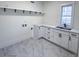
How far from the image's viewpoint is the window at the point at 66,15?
4516 millimetres

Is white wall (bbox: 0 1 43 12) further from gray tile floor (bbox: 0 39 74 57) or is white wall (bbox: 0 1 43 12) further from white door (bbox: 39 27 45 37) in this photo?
gray tile floor (bbox: 0 39 74 57)

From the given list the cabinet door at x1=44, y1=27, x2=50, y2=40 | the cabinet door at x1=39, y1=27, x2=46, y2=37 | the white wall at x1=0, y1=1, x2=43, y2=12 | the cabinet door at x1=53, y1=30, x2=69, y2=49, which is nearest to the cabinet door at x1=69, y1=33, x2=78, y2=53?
the cabinet door at x1=53, y1=30, x2=69, y2=49

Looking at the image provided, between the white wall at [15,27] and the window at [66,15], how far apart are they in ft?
5.61

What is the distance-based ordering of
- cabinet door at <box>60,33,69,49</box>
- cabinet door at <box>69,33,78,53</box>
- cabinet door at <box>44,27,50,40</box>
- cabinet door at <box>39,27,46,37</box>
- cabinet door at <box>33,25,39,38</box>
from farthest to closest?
1. cabinet door at <box>33,25,39,38</box>
2. cabinet door at <box>39,27,46,37</box>
3. cabinet door at <box>44,27,50,40</box>
4. cabinet door at <box>60,33,69,49</box>
5. cabinet door at <box>69,33,78,53</box>

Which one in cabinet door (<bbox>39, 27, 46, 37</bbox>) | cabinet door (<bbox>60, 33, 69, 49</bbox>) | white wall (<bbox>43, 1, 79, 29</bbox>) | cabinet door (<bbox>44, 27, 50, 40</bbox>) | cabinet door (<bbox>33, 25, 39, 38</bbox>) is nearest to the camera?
cabinet door (<bbox>60, 33, 69, 49</bbox>)

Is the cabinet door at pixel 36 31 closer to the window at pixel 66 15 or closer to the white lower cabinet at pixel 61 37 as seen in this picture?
the white lower cabinet at pixel 61 37

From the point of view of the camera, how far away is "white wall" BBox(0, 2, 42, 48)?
422 cm

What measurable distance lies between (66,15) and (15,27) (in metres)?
2.43

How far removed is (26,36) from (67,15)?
95.3 inches

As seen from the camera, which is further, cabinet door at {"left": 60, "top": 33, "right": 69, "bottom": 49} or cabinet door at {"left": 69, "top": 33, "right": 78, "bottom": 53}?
cabinet door at {"left": 60, "top": 33, "right": 69, "bottom": 49}

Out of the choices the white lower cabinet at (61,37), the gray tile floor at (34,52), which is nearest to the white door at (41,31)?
the white lower cabinet at (61,37)

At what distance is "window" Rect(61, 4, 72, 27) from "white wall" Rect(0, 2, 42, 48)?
171cm

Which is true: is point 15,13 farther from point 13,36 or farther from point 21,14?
point 13,36

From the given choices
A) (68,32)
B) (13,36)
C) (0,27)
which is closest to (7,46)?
(13,36)
